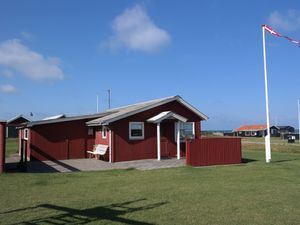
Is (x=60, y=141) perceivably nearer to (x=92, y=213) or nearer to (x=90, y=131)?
(x=90, y=131)

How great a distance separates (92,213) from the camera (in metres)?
8.48

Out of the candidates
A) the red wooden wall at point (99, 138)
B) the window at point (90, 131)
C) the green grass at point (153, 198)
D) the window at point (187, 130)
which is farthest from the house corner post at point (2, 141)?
the window at point (187, 130)

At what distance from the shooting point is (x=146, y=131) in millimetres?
22938

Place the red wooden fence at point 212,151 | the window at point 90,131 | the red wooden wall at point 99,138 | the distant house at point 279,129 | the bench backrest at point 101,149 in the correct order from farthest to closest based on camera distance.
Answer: the distant house at point 279,129 < the window at point 90,131 < the red wooden wall at point 99,138 < the bench backrest at point 101,149 < the red wooden fence at point 212,151

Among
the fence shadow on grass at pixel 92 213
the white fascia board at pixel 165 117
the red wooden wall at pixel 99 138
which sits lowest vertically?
the fence shadow on grass at pixel 92 213

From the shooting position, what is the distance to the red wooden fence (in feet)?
63.3

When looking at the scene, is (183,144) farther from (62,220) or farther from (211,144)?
(62,220)

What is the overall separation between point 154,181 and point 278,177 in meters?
4.77

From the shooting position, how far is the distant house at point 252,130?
356 feet

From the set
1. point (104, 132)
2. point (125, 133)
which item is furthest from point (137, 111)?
point (104, 132)

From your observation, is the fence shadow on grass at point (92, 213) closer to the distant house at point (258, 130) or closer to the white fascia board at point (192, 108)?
the white fascia board at point (192, 108)

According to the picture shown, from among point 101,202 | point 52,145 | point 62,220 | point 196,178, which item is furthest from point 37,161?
point 62,220

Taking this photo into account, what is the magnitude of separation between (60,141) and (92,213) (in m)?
16.4

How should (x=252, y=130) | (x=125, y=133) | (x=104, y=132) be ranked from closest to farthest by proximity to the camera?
(x=125, y=133), (x=104, y=132), (x=252, y=130)
